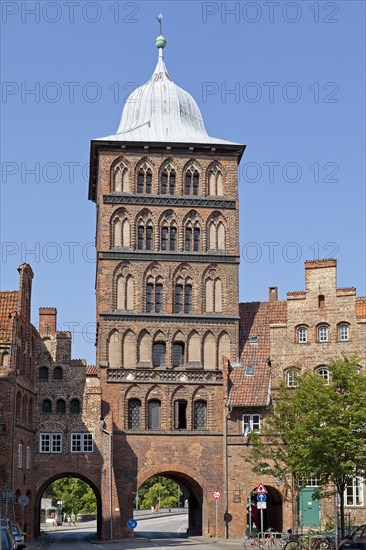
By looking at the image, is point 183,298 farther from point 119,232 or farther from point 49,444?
point 49,444

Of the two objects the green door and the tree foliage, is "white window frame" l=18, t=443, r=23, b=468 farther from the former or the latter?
the tree foliage

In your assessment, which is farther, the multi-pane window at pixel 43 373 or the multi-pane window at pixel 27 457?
the multi-pane window at pixel 43 373

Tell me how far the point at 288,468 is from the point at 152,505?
83.2 meters

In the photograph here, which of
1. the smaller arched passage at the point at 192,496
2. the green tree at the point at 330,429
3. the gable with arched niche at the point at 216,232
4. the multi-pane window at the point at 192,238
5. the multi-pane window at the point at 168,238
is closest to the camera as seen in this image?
the green tree at the point at 330,429

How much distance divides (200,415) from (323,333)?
9241mm

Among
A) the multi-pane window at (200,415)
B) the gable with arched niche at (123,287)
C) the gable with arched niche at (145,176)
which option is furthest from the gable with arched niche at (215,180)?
the multi-pane window at (200,415)

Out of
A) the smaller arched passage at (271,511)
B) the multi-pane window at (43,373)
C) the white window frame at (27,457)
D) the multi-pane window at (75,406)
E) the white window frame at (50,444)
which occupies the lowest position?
the smaller arched passage at (271,511)

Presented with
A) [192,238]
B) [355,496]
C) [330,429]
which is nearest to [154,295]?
[192,238]

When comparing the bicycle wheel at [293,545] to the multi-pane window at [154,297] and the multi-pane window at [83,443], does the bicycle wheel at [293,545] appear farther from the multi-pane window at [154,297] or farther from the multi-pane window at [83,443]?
the multi-pane window at [154,297]

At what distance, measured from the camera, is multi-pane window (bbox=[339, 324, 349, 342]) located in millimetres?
64250

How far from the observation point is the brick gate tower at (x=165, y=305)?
214 feet

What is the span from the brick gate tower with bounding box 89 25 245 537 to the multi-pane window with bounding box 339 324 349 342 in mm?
6936

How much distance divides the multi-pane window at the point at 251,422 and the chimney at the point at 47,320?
1337 centimetres

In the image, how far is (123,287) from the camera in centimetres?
6744
